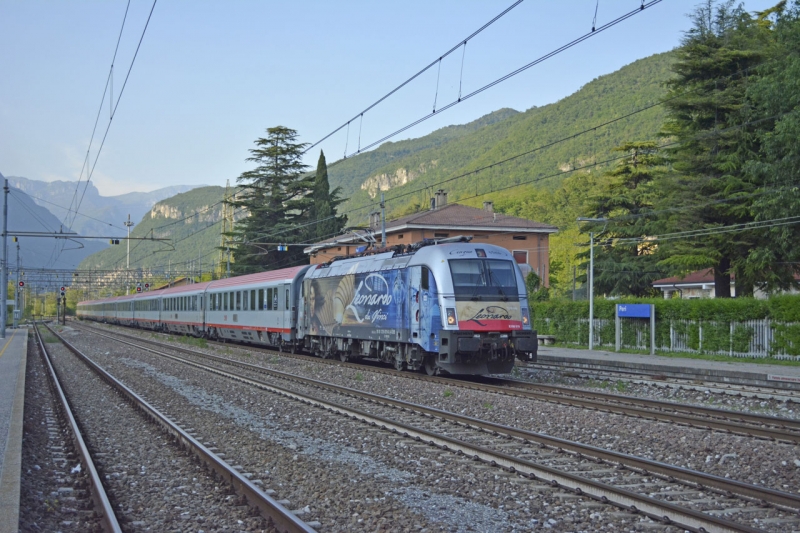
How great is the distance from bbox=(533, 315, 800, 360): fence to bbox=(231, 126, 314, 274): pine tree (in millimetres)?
35209

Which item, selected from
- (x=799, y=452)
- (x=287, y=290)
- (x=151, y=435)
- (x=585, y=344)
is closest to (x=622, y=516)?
(x=799, y=452)

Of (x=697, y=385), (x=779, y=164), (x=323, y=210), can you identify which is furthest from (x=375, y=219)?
(x=697, y=385)

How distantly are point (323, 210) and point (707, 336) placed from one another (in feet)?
133

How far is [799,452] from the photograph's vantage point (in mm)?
9531

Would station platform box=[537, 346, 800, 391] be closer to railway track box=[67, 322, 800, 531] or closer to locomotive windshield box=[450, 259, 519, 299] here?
locomotive windshield box=[450, 259, 519, 299]

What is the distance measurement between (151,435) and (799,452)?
30.1ft

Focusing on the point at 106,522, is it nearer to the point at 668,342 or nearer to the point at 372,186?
the point at 668,342

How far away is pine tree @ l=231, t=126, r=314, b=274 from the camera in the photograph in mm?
64812

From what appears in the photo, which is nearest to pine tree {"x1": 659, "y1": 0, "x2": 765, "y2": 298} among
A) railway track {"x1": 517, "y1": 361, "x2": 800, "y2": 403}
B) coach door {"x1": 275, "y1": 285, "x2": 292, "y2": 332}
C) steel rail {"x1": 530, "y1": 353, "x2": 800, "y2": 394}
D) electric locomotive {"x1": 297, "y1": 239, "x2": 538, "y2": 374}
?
steel rail {"x1": 530, "y1": 353, "x2": 800, "y2": 394}

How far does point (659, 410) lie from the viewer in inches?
534

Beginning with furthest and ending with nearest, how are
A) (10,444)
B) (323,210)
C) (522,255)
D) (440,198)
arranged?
(440,198), (323,210), (522,255), (10,444)

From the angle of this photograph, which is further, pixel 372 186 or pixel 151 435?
pixel 372 186

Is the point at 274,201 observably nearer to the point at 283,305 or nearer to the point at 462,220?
the point at 462,220

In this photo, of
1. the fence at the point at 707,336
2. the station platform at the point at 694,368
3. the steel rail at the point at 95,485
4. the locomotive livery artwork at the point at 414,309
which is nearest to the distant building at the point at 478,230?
the fence at the point at 707,336
